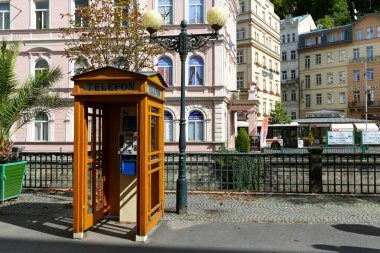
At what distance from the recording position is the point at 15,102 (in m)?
10.2

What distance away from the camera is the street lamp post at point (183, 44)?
28.2 ft

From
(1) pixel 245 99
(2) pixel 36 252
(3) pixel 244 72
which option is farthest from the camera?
(3) pixel 244 72

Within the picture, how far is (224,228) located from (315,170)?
4.21 m

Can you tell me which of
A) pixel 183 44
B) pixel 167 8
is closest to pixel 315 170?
pixel 183 44

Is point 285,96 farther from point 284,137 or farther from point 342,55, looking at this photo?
point 284,137

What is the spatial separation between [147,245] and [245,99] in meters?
29.5

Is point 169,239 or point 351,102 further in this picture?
point 351,102

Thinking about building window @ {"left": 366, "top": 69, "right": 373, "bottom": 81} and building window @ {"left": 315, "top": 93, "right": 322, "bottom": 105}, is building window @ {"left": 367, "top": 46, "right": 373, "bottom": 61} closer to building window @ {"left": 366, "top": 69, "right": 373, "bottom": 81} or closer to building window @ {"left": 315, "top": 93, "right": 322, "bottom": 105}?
building window @ {"left": 366, "top": 69, "right": 373, "bottom": 81}

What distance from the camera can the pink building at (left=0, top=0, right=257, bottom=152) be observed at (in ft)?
97.1

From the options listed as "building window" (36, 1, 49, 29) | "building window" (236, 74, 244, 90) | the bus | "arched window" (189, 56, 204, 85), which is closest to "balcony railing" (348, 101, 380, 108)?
"building window" (236, 74, 244, 90)

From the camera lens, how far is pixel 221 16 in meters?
9.11

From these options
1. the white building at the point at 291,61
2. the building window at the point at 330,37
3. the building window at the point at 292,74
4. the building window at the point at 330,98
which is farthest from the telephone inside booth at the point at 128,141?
the building window at the point at 292,74

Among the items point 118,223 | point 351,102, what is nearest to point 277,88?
point 351,102

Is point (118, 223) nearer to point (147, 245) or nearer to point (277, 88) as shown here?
point (147, 245)
